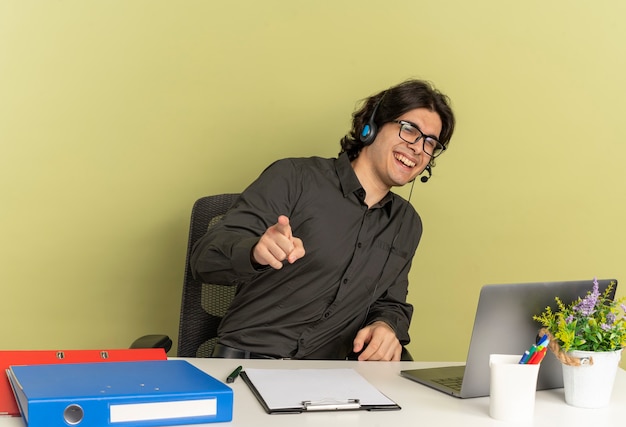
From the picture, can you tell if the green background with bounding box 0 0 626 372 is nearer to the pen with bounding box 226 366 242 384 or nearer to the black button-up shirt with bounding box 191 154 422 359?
the black button-up shirt with bounding box 191 154 422 359

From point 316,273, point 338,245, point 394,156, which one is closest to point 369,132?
point 394,156

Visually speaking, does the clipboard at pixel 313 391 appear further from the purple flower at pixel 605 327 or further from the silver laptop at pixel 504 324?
the purple flower at pixel 605 327

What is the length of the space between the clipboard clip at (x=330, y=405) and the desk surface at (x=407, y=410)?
1cm

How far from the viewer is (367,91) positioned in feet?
9.17

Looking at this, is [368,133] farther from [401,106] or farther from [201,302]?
[201,302]

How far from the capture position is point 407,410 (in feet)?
4.54

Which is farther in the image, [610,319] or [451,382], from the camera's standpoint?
[451,382]

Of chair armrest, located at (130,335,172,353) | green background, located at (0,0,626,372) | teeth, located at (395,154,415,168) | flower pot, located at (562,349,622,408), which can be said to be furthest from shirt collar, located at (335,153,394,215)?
flower pot, located at (562,349,622,408)

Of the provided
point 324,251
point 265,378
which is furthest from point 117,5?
point 265,378

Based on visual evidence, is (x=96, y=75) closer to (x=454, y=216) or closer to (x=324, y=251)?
(x=324, y=251)

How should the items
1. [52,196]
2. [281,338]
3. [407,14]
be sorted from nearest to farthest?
[281,338], [52,196], [407,14]

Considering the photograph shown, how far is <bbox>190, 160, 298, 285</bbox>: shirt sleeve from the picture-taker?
1764 mm

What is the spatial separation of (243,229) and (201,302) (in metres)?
0.29

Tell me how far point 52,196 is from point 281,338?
98cm
